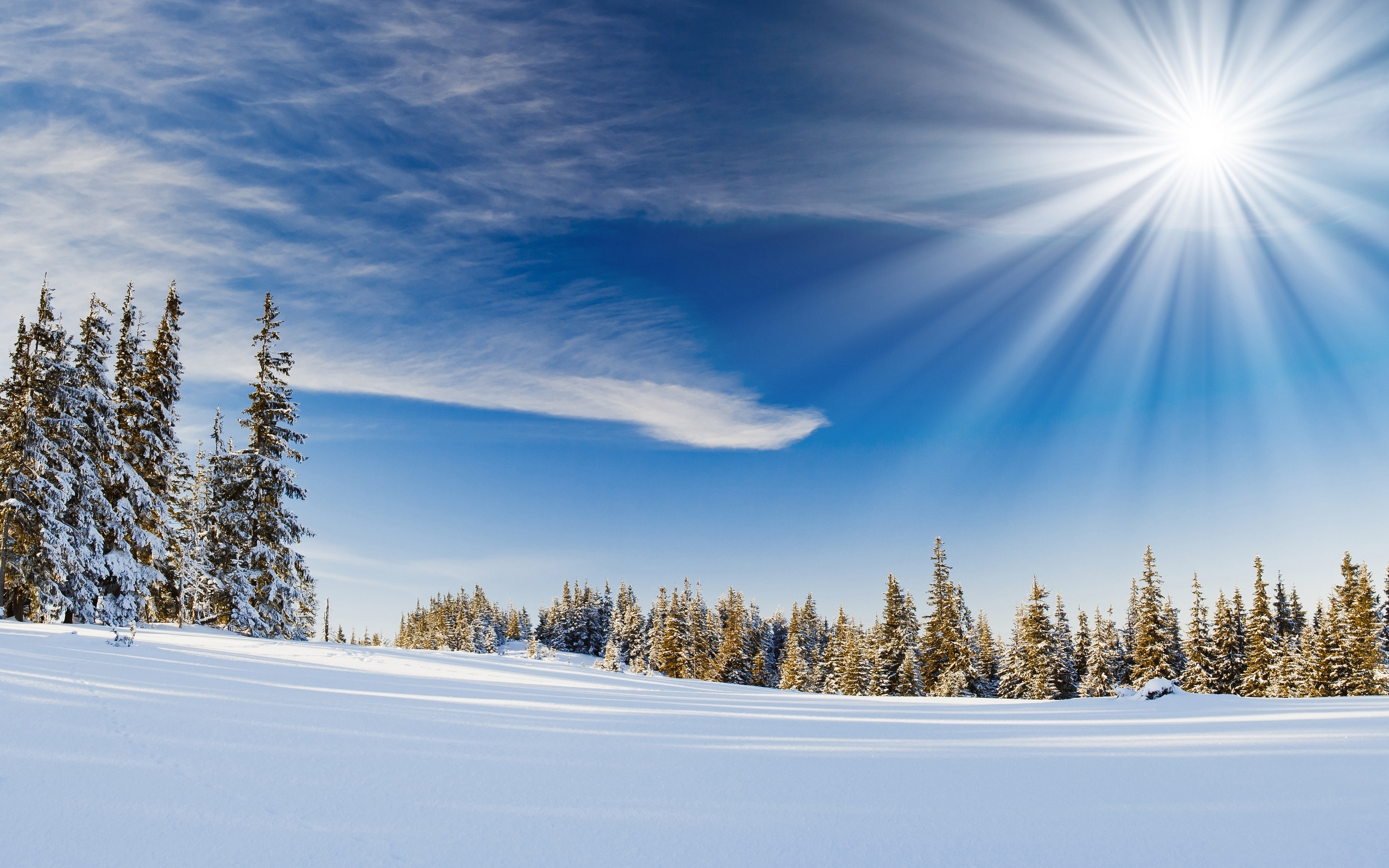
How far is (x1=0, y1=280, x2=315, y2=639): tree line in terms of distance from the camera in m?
24.9

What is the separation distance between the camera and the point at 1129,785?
6590 millimetres

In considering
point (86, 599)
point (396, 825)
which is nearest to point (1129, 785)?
point (396, 825)

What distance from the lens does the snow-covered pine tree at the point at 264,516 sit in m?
27.2

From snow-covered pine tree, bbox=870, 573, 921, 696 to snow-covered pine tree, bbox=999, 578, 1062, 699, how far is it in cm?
703

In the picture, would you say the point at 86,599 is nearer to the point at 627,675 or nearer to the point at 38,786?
the point at 627,675

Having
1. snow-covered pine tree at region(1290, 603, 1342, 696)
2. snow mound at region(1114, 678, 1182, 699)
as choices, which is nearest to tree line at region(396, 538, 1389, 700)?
snow-covered pine tree at region(1290, 603, 1342, 696)

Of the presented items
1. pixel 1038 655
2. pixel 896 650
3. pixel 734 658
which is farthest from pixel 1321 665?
pixel 734 658

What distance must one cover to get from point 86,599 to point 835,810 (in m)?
32.3

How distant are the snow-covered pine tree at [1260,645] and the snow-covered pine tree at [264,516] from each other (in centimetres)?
5725

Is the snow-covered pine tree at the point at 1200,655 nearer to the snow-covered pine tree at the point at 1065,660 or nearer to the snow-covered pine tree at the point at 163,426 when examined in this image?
the snow-covered pine tree at the point at 1065,660

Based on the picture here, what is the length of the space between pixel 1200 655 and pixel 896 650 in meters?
21.0

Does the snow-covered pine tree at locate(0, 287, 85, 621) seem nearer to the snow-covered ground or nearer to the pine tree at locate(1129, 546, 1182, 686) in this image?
the snow-covered ground

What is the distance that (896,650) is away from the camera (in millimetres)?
47688

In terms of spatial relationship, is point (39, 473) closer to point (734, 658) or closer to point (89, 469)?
point (89, 469)
